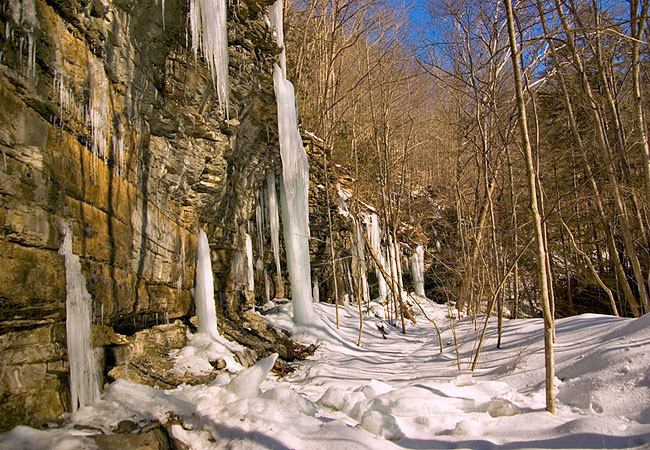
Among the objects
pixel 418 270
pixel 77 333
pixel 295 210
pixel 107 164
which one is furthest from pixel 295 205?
pixel 418 270

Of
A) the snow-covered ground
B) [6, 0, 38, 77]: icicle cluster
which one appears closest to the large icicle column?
the snow-covered ground

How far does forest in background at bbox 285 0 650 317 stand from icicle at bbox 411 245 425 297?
827 millimetres

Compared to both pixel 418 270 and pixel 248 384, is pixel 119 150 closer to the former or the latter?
pixel 248 384

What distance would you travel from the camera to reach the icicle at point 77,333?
2.95 m

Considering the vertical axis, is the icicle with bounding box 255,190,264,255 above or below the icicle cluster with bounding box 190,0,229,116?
below

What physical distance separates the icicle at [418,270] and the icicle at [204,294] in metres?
12.0

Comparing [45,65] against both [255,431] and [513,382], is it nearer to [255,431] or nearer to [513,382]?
[255,431]

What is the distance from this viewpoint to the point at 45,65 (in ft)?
9.44

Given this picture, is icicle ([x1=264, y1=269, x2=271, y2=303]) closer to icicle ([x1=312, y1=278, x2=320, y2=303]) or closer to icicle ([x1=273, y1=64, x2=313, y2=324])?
icicle ([x1=312, y1=278, x2=320, y2=303])

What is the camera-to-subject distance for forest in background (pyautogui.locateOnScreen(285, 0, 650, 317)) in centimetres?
597

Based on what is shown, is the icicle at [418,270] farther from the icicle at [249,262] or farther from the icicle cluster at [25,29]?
→ the icicle cluster at [25,29]

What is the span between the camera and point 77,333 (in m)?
3.05

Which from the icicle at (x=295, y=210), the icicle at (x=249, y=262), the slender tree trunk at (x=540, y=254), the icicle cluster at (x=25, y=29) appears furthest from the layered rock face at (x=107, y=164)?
the slender tree trunk at (x=540, y=254)

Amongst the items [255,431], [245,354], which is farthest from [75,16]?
[245,354]
